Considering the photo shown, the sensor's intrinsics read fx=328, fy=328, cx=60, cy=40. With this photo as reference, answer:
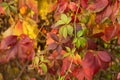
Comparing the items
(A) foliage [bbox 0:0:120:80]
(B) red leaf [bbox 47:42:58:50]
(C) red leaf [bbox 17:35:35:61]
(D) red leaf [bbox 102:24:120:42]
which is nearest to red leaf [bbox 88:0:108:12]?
(A) foliage [bbox 0:0:120:80]

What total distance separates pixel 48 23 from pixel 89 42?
1.74ft

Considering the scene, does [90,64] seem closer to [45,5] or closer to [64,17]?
[64,17]

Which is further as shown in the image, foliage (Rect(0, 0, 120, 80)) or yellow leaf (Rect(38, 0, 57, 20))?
yellow leaf (Rect(38, 0, 57, 20))

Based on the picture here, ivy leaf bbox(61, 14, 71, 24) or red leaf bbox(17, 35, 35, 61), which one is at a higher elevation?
ivy leaf bbox(61, 14, 71, 24)

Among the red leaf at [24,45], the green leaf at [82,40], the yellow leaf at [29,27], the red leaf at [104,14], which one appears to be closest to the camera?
the red leaf at [104,14]

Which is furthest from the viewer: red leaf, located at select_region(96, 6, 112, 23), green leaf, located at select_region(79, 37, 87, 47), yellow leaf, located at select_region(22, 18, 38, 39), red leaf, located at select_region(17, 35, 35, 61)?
yellow leaf, located at select_region(22, 18, 38, 39)

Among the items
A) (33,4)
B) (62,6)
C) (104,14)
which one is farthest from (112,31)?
(33,4)

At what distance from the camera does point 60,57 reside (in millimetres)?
1505

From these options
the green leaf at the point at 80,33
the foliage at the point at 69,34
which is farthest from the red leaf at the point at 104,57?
the green leaf at the point at 80,33

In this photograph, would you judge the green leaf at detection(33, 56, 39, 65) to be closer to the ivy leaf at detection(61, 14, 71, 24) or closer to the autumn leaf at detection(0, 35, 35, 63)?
the autumn leaf at detection(0, 35, 35, 63)

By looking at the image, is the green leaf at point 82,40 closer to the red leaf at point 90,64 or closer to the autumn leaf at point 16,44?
the red leaf at point 90,64

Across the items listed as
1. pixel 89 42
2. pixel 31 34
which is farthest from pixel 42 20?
pixel 89 42

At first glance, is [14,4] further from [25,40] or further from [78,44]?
[78,44]

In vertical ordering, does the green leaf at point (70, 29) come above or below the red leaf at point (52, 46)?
above
